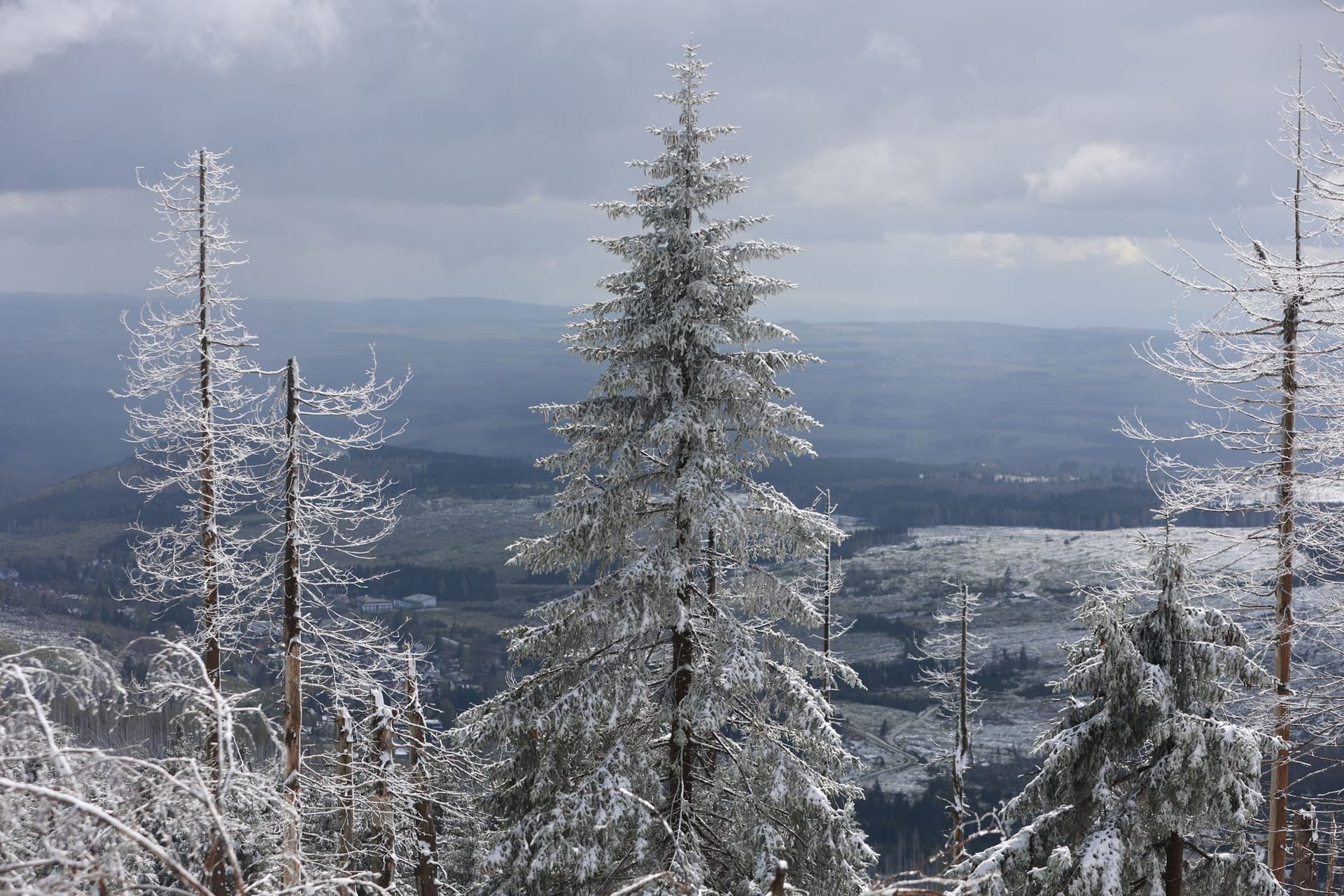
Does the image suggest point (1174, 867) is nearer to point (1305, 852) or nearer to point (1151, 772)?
point (1151, 772)

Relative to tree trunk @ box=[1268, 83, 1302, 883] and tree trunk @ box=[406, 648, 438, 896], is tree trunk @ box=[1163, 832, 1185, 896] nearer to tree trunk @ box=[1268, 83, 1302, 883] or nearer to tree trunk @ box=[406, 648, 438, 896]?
tree trunk @ box=[1268, 83, 1302, 883]

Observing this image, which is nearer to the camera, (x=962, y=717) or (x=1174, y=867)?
(x=1174, y=867)

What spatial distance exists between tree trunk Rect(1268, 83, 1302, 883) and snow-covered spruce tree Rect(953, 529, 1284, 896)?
1.81 m

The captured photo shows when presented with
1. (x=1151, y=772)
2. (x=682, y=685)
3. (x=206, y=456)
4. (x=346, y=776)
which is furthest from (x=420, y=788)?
(x=1151, y=772)

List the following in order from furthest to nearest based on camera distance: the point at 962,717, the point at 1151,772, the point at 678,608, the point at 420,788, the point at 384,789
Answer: the point at 962,717 → the point at 420,788 → the point at 384,789 → the point at 678,608 → the point at 1151,772

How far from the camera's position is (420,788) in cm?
1803

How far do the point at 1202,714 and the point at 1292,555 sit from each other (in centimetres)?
358

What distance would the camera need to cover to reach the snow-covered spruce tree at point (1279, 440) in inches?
509

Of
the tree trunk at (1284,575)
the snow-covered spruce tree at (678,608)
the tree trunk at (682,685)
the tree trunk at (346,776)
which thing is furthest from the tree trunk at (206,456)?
the tree trunk at (1284,575)

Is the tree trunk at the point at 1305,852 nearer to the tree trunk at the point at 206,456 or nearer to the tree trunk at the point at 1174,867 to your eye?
the tree trunk at the point at 1174,867

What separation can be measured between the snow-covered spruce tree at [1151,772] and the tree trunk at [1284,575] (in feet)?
5.93

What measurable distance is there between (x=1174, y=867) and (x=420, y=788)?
40.3 feet

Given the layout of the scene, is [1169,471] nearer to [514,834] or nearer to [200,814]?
[514,834]

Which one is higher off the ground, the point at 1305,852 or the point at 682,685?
the point at 682,685
